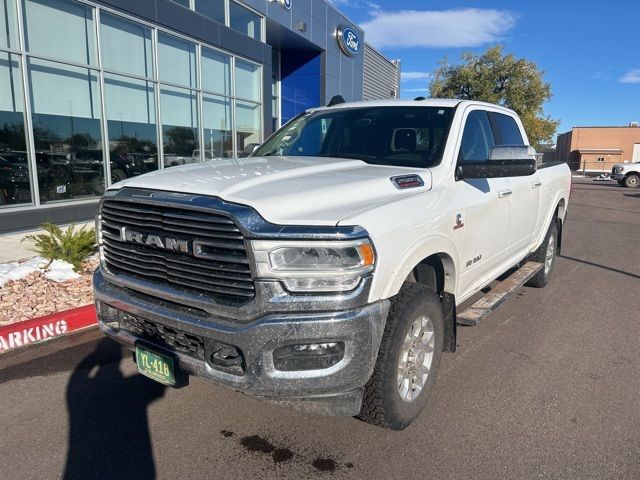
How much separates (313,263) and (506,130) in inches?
134

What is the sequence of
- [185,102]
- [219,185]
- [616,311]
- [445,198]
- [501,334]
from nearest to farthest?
[219,185] → [445,198] → [501,334] → [616,311] → [185,102]

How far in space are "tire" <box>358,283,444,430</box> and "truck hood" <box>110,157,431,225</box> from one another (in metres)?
0.60

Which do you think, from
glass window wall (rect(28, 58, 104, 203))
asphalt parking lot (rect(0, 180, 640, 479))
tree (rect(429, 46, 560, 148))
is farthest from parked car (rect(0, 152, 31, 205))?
tree (rect(429, 46, 560, 148))

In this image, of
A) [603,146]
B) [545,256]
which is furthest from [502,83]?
[603,146]

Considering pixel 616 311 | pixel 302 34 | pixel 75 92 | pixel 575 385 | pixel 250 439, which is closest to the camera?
pixel 250 439

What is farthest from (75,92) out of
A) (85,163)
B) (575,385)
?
(575,385)

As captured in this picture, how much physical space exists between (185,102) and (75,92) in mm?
3038

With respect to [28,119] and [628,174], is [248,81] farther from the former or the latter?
[628,174]

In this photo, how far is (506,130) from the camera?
4.98 m

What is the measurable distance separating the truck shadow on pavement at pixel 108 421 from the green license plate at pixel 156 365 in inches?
18.4

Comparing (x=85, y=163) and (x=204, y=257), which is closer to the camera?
(x=204, y=257)

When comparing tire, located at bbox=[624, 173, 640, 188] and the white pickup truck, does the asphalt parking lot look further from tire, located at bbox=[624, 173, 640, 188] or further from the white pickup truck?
tire, located at bbox=[624, 173, 640, 188]

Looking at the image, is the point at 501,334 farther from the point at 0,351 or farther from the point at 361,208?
the point at 0,351

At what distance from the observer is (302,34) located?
17.7m
